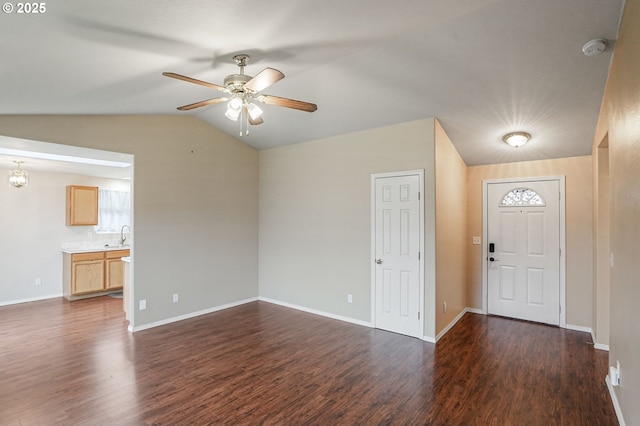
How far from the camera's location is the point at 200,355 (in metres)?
3.43

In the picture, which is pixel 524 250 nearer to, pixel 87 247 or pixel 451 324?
pixel 451 324

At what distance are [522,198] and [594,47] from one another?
2.89 meters

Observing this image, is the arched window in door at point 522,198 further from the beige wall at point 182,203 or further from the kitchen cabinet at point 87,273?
the kitchen cabinet at point 87,273

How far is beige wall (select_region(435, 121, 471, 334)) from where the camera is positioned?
3912 mm

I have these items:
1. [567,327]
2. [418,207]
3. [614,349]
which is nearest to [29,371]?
[418,207]

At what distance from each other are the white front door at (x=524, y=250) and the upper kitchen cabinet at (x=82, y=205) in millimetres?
7309

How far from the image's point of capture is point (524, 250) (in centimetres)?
472

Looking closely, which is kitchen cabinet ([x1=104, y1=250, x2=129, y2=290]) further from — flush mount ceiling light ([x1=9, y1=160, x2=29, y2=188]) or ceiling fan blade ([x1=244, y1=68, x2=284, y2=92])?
ceiling fan blade ([x1=244, y1=68, x2=284, y2=92])

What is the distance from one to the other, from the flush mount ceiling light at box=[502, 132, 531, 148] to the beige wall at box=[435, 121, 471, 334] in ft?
2.30

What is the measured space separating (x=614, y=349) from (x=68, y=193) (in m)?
8.12

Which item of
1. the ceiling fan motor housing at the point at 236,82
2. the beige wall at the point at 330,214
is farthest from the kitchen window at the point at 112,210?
the ceiling fan motor housing at the point at 236,82

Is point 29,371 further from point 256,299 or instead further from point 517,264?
point 517,264

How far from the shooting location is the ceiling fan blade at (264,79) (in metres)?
2.12

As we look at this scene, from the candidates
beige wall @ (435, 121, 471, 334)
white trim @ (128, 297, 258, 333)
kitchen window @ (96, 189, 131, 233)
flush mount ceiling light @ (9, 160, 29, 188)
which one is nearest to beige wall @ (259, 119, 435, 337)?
beige wall @ (435, 121, 471, 334)
